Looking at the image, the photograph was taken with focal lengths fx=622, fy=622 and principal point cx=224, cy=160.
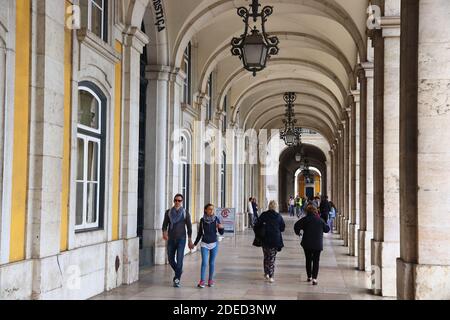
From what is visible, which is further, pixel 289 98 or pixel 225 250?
pixel 289 98

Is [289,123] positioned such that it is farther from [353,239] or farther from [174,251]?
[174,251]

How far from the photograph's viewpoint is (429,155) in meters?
6.28

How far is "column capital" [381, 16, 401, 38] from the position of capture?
9.80m

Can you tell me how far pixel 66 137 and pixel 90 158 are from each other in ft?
3.90

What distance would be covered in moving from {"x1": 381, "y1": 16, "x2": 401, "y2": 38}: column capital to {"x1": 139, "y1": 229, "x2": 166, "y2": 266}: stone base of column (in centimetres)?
620

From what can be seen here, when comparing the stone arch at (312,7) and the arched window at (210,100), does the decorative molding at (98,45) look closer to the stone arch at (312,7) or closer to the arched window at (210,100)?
the stone arch at (312,7)

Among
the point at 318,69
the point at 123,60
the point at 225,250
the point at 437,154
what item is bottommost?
the point at 225,250

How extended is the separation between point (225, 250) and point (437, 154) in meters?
11.3
